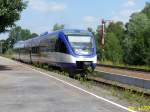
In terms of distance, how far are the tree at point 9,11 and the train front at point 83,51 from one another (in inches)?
267

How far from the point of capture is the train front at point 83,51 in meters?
31.3

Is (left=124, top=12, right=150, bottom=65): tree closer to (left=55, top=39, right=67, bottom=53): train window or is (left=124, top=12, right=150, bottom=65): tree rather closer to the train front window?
(left=55, top=39, right=67, bottom=53): train window

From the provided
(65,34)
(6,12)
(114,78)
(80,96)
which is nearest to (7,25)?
(6,12)

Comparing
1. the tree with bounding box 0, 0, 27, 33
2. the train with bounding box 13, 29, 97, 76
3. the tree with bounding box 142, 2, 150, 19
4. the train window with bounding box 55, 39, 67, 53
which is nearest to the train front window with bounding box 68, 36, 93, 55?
the train with bounding box 13, 29, 97, 76

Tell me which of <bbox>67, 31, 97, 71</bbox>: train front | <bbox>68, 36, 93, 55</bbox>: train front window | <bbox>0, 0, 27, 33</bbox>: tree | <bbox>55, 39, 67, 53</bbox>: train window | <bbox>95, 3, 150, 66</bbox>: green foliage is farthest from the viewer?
<bbox>95, 3, 150, 66</bbox>: green foliage

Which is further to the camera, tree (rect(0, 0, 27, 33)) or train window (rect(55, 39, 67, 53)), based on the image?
tree (rect(0, 0, 27, 33))

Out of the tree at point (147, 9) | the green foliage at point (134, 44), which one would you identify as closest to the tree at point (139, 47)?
the green foliage at point (134, 44)

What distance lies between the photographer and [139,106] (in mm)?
15547

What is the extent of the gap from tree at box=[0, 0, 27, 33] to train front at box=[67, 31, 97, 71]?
22.2 ft

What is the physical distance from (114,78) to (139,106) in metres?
12.9

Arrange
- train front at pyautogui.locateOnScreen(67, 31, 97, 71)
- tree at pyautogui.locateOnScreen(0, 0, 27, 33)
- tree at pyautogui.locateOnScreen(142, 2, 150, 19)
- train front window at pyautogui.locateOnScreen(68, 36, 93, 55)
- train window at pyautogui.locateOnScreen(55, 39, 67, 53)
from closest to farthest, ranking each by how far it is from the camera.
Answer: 1. train front at pyautogui.locateOnScreen(67, 31, 97, 71)
2. train front window at pyautogui.locateOnScreen(68, 36, 93, 55)
3. train window at pyautogui.locateOnScreen(55, 39, 67, 53)
4. tree at pyautogui.locateOnScreen(0, 0, 27, 33)
5. tree at pyautogui.locateOnScreen(142, 2, 150, 19)

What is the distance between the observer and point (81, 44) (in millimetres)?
32281

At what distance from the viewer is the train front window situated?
3170cm

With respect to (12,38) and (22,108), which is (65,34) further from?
(12,38)
